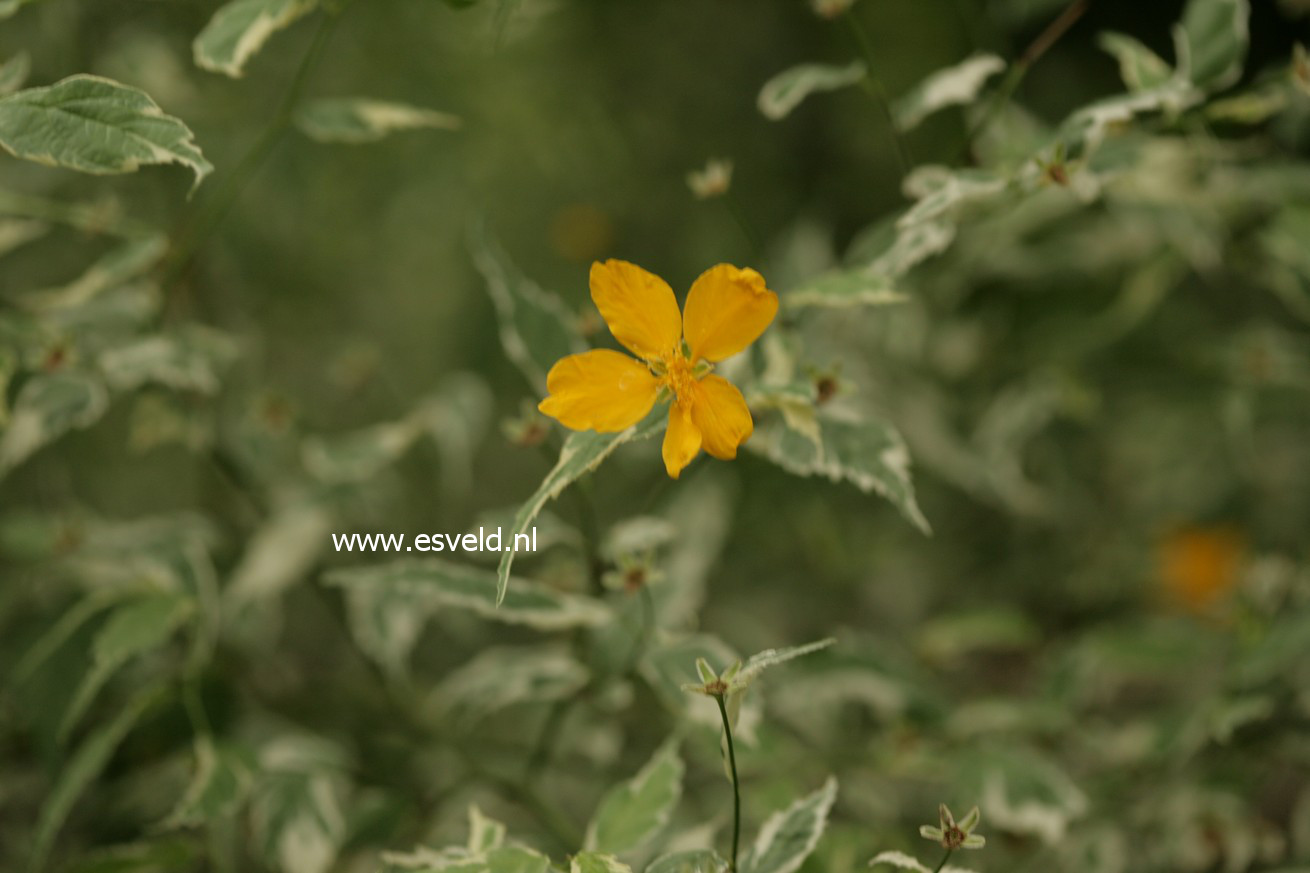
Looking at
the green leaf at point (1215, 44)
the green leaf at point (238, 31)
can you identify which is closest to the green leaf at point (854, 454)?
the green leaf at point (1215, 44)

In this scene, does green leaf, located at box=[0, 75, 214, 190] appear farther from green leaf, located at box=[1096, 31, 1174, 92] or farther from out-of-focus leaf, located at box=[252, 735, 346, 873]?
green leaf, located at box=[1096, 31, 1174, 92]

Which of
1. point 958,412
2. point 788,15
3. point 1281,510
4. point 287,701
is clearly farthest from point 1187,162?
point 287,701

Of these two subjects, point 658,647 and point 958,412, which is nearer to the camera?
point 658,647

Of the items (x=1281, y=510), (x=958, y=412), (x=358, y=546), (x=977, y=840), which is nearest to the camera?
(x=977, y=840)

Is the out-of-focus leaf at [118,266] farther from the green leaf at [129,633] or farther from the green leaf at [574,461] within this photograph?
the green leaf at [574,461]

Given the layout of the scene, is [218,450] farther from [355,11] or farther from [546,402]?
[355,11]
